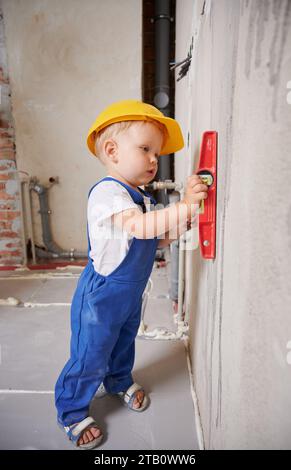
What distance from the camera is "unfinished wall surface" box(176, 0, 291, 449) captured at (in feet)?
1.35

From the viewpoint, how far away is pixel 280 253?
16.6 inches

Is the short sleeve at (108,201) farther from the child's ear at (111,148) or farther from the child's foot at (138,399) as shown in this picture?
the child's foot at (138,399)

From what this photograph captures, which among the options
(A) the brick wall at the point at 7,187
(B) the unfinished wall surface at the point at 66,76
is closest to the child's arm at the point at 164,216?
(B) the unfinished wall surface at the point at 66,76

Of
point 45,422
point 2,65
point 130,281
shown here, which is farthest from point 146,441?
point 2,65

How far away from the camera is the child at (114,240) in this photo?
0.79 meters

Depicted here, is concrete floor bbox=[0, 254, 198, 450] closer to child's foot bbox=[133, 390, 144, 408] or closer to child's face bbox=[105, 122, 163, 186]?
child's foot bbox=[133, 390, 144, 408]

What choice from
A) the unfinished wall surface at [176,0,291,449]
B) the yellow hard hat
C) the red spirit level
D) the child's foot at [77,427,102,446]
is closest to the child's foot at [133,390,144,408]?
the child's foot at [77,427,102,446]

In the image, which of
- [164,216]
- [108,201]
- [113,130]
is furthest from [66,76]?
[164,216]

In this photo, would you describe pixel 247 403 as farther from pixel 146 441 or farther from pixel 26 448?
pixel 26 448

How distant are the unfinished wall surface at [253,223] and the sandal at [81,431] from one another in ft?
1.36

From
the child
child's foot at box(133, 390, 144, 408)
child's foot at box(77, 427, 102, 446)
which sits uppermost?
the child

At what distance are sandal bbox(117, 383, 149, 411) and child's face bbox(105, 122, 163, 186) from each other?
755mm

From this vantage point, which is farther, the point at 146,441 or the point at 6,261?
the point at 6,261
